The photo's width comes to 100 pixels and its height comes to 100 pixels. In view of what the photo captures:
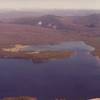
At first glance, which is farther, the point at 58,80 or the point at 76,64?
the point at 76,64

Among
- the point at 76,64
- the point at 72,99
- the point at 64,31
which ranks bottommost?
the point at 72,99

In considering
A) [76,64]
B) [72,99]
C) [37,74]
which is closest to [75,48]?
[76,64]

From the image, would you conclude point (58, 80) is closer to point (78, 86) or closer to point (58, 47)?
point (78, 86)

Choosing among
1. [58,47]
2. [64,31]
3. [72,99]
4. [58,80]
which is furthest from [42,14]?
[72,99]

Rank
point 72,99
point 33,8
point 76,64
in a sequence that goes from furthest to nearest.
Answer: point 33,8 < point 76,64 < point 72,99

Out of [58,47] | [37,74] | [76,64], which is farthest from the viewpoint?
[58,47]

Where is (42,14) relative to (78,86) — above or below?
above
